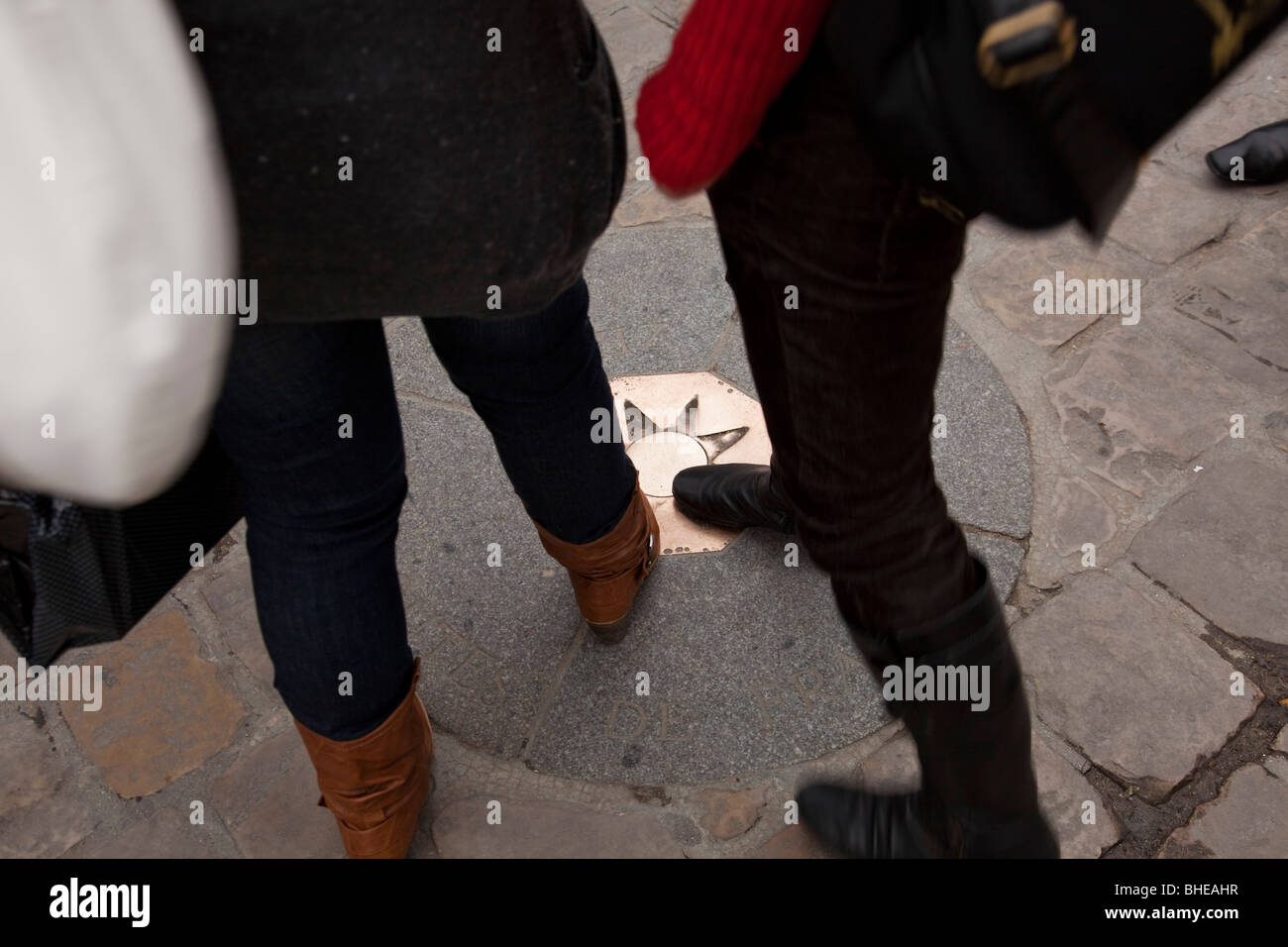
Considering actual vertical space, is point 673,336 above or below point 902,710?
below

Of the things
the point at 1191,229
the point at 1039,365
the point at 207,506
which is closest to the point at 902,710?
the point at 207,506

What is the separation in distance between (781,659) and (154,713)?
107 cm

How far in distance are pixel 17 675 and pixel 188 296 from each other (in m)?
1.48

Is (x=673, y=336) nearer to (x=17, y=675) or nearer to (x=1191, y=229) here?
(x=1191, y=229)

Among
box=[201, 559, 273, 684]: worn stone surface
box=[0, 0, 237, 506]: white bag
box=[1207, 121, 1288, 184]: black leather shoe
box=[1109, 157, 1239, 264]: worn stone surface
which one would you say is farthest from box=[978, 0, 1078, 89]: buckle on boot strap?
box=[1207, 121, 1288, 184]: black leather shoe

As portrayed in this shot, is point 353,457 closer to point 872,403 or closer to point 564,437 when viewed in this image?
point 564,437

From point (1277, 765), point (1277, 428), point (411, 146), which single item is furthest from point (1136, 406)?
point (411, 146)

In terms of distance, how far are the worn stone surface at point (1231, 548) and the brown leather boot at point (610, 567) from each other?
883mm

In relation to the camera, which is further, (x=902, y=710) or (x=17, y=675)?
(x=17, y=675)

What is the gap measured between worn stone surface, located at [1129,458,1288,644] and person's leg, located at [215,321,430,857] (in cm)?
131

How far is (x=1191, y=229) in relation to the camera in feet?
8.25

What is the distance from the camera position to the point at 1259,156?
258cm

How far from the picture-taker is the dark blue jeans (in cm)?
111

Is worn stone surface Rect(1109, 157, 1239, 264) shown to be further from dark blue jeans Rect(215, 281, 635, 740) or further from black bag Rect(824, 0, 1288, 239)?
black bag Rect(824, 0, 1288, 239)
